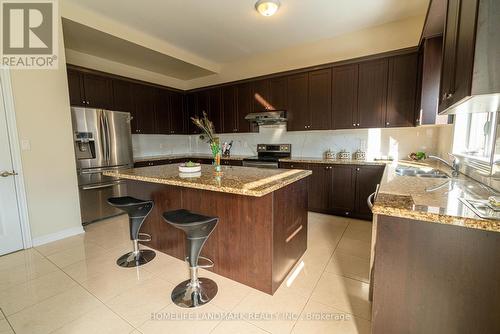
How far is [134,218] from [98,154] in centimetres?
184

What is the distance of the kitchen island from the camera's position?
1.79m

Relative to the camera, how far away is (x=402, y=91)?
127 inches

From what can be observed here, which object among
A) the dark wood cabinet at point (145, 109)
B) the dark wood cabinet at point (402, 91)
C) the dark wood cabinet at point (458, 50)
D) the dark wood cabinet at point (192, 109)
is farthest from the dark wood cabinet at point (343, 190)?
the dark wood cabinet at point (145, 109)

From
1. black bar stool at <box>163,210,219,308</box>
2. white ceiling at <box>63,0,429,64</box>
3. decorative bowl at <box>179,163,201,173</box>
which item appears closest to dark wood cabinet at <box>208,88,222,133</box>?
white ceiling at <box>63,0,429,64</box>

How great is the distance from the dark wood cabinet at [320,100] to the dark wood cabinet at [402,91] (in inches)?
33.4

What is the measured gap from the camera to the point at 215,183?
1.78m

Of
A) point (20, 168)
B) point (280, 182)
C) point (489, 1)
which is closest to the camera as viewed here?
point (489, 1)

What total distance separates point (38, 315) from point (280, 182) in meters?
2.06

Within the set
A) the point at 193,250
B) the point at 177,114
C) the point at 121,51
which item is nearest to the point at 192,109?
the point at 177,114

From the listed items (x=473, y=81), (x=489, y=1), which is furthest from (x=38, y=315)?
(x=489, y=1)

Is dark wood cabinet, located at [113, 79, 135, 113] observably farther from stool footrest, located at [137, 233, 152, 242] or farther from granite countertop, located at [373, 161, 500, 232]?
granite countertop, located at [373, 161, 500, 232]

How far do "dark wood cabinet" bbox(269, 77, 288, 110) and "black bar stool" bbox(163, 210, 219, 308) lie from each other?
2982 mm

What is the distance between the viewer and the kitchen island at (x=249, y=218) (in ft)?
5.88

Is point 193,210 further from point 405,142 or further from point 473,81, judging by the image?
point 405,142
